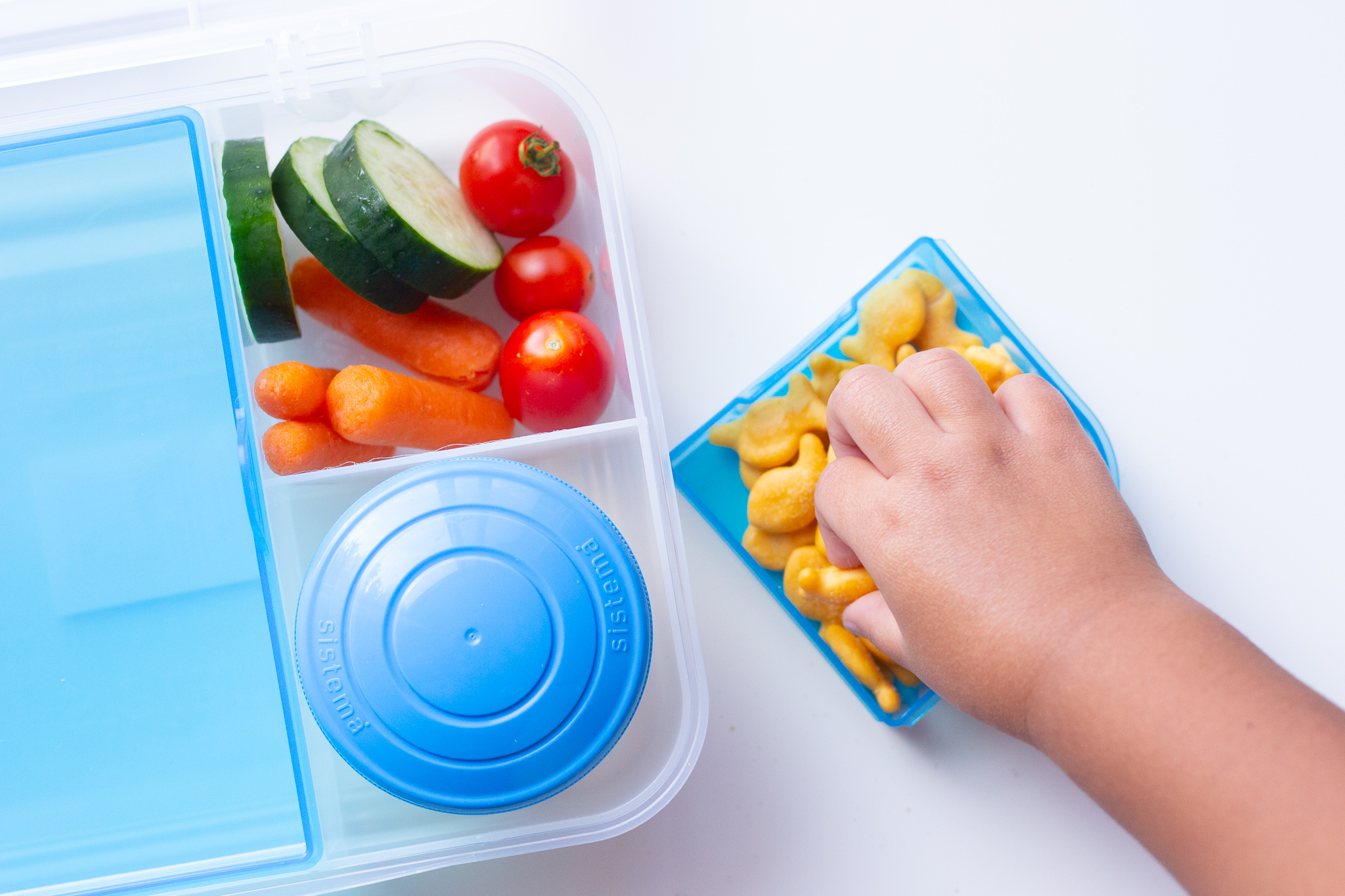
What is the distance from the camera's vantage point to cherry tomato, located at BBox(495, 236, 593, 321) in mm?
719

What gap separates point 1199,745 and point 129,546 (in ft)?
2.30

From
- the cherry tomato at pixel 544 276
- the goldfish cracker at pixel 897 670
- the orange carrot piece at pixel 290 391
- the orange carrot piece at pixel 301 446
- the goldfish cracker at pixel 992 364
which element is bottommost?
the goldfish cracker at pixel 897 670

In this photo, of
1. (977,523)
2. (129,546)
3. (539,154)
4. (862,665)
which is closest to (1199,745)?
A: (977,523)

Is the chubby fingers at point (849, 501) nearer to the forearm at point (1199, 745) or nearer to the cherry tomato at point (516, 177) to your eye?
the forearm at point (1199, 745)

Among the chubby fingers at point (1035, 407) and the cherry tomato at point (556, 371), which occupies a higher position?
the cherry tomato at point (556, 371)

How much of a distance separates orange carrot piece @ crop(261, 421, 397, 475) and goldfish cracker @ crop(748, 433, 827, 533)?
1.09ft

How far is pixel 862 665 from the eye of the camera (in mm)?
701

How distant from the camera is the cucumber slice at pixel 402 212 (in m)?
→ 0.63

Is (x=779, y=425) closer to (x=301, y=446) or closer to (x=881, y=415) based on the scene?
(x=881, y=415)

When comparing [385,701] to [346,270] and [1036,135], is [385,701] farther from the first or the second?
[1036,135]

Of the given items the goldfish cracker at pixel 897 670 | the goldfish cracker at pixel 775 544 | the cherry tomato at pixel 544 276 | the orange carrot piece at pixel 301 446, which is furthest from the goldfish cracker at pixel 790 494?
the orange carrot piece at pixel 301 446

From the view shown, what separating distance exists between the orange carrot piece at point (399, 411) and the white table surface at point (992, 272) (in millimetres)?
183

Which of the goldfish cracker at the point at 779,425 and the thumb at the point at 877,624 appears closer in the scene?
the thumb at the point at 877,624

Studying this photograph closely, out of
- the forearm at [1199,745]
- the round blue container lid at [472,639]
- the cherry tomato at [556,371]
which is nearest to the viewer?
the forearm at [1199,745]
